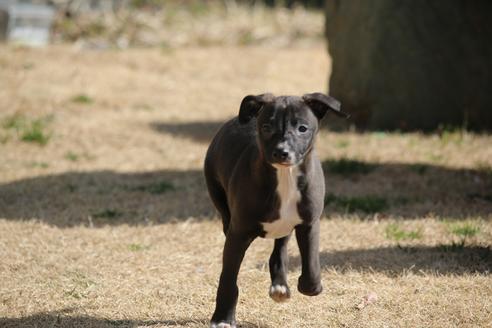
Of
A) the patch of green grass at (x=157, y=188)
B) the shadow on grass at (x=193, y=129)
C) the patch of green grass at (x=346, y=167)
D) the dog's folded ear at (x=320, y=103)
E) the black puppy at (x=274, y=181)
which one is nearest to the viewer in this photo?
the black puppy at (x=274, y=181)

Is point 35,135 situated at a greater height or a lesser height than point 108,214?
lesser

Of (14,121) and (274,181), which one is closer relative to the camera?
(274,181)

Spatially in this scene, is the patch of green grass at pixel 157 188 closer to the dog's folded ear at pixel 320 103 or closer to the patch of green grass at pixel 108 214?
the patch of green grass at pixel 108 214

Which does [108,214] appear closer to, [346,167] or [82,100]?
[346,167]

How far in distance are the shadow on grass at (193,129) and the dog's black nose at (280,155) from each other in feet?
21.0

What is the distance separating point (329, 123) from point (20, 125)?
4264 mm

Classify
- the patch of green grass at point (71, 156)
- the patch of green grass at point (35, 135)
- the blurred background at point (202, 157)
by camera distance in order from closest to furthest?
the blurred background at point (202, 157) → the patch of green grass at point (71, 156) → the patch of green grass at point (35, 135)

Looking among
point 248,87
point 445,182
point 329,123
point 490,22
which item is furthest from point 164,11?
point 445,182

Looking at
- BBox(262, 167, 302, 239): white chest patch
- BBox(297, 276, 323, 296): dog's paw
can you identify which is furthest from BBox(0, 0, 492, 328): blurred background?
BBox(262, 167, 302, 239): white chest patch

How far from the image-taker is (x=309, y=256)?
15.2 feet

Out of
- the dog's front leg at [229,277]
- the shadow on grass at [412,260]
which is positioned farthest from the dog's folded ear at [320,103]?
the shadow on grass at [412,260]

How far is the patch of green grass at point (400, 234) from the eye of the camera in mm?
6730

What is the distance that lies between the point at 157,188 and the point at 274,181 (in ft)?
13.6

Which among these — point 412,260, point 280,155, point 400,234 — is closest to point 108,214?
point 400,234
